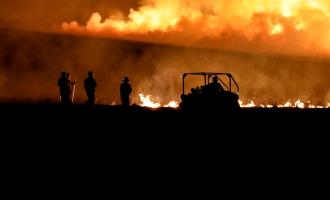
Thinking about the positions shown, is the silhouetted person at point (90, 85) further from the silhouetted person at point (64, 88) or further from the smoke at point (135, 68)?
the smoke at point (135, 68)

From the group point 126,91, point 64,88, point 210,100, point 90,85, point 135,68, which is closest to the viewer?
point 210,100

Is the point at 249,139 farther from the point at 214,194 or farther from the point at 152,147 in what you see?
the point at 214,194

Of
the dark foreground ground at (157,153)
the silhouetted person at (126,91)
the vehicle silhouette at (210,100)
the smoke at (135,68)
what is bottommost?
the dark foreground ground at (157,153)

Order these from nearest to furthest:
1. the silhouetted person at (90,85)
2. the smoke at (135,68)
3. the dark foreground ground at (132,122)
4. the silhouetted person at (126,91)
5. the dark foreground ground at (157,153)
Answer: the dark foreground ground at (157,153) < the dark foreground ground at (132,122) < the silhouetted person at (90,85) < the silhouetted person at (126,91) < the smoke at (135,68)

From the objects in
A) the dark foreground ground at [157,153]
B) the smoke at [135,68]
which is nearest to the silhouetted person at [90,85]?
the dark foreground ground at [157,153]

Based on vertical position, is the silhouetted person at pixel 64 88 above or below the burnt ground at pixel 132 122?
above

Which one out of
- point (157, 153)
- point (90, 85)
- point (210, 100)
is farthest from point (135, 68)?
point (157, 153)

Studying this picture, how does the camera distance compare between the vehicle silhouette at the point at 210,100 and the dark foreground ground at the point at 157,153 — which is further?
the vehicle silhouette at the point at 210,100

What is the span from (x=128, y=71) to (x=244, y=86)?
17367 mm

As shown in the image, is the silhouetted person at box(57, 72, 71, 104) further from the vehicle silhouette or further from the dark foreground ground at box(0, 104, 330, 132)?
the vehicle silhouette

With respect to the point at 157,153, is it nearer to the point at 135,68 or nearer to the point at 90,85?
the point at 90,85

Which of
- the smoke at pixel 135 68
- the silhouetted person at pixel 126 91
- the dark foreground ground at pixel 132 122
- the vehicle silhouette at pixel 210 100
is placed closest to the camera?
the dark foreground ground at pixel 132 122

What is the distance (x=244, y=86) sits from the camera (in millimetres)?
63062

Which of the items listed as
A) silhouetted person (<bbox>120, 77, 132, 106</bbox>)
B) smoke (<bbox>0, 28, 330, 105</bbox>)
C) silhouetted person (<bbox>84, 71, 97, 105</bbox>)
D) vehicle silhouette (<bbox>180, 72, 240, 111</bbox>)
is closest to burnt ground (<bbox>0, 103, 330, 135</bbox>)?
vehicle silhouette (<bbox>180, 72, 240, 111</bbox>)
